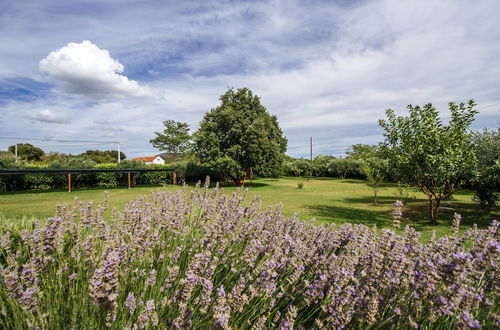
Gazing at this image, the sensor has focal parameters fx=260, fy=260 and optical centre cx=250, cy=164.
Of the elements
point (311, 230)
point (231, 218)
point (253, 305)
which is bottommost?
point (253, 305)

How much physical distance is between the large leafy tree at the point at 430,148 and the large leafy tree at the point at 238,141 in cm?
1501

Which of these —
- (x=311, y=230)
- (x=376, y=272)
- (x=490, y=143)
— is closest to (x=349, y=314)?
(x=376, y=272)

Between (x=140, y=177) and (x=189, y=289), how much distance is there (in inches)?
1145

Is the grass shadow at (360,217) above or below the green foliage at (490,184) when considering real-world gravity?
below

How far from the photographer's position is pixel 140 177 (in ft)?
92.5

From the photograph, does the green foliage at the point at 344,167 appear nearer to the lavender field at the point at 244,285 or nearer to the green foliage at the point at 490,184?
the green foliage at the point at 490,184

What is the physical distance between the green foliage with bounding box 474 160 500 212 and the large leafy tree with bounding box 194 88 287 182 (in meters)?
16.4

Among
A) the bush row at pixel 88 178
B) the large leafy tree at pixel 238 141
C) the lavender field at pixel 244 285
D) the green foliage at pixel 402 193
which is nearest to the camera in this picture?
the lavender field at pixel 244 285

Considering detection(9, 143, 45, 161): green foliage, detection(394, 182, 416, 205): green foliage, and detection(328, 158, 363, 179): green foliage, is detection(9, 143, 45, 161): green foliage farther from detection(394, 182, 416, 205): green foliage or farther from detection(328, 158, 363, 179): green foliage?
detection(394, 182, 416, 205): green foliage

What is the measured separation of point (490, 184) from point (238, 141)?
1950 centimetres

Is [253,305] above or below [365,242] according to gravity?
below

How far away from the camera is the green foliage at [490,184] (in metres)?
11.0

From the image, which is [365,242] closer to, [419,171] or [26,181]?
[419,171]

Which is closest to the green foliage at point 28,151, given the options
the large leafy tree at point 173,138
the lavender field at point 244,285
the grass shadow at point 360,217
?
the large leafy tree at point 173,138
